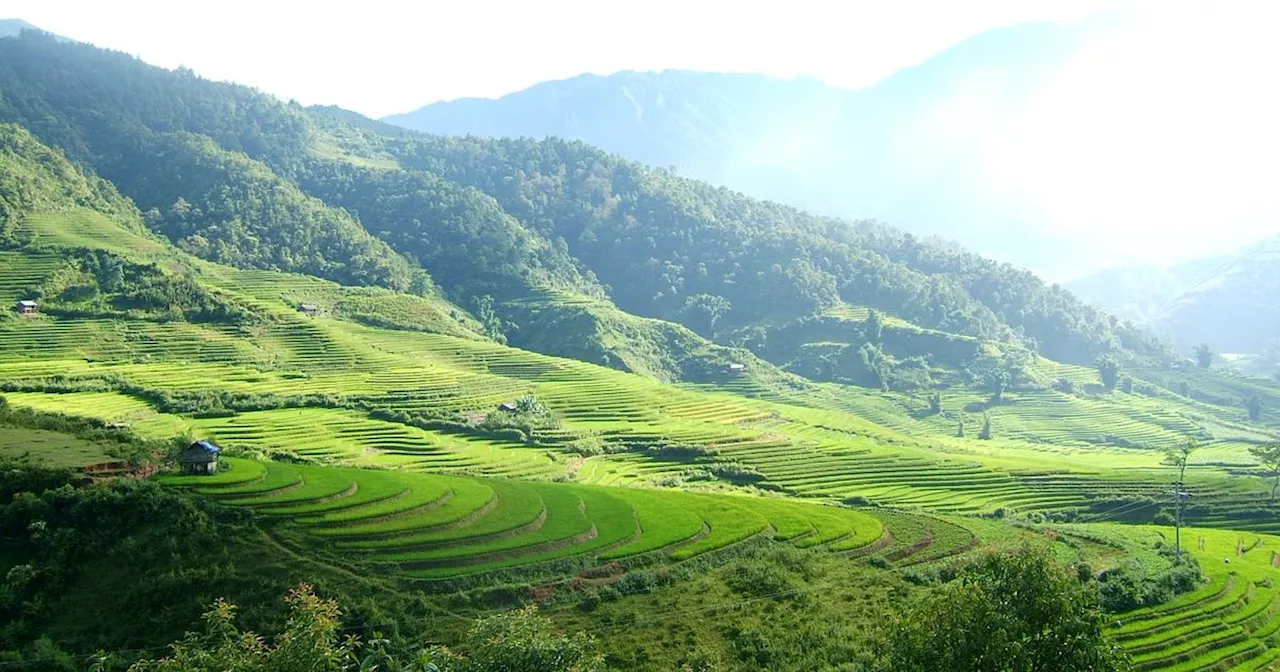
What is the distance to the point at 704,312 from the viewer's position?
554 ft

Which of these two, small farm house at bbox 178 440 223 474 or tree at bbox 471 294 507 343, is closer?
small farm house at bbox 178 440 223 474

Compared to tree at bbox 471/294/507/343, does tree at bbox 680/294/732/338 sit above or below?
above

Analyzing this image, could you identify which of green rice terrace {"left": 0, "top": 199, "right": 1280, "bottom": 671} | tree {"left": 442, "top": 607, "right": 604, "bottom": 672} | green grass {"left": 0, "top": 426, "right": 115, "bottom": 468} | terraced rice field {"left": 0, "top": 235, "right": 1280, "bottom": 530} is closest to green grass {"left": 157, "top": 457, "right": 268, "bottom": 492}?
green rice terrace {"left": 0, "top": 199, "right": 1280, "bottom": 671}

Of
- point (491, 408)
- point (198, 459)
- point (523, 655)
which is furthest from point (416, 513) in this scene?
point (491, 408)

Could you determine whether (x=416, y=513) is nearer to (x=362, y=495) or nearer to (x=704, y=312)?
(x=362, y=495)

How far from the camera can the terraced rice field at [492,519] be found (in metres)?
37.1

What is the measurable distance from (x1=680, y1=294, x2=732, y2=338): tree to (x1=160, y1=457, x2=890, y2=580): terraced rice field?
385ft

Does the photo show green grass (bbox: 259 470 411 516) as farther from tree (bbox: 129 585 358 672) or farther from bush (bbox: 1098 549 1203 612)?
bush (bbox: 1098 549 1203 612)

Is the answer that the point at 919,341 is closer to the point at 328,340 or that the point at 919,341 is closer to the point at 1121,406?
the point at 1121,406

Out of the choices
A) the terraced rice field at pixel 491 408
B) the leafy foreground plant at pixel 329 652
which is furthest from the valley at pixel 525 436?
the leafy foreground plant at pixel 329 652

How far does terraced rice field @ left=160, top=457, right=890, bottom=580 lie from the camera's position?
3712 cm

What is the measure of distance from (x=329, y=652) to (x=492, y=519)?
80.6 ft

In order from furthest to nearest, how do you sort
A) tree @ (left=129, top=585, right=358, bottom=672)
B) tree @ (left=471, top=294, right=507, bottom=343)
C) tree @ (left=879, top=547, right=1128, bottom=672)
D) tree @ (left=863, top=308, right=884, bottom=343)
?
tree @ (left=863, top=308, right=884, bottom=343)
tree @ (left=471, top=294, right=507, bottom=343)
tree @ (left=879, top=547, right=1128, bottom=672)
tree @ (left=129, top=585, right=358, bottom=672)

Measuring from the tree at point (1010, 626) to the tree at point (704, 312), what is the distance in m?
144
